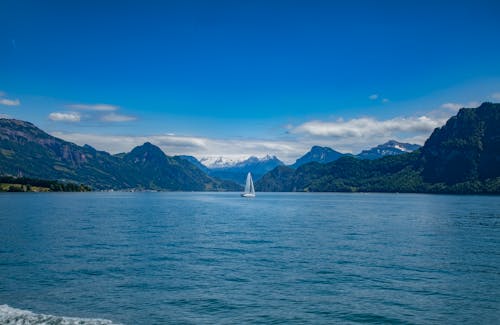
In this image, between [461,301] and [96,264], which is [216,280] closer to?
[96,264]

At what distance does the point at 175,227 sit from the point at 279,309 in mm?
75043

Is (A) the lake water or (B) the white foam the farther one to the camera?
(A) the lake water

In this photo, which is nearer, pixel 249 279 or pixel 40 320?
pixel 40 320

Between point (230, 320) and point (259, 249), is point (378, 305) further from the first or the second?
point (259, 249)

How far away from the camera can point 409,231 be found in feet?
331

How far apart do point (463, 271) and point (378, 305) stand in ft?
72.3

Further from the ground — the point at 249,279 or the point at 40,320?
the point at 249,279

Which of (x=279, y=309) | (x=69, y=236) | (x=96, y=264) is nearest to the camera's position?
(x=279, y=309)

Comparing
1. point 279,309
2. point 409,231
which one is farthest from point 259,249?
point 409,231

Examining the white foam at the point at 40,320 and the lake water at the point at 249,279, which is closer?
the white foam at the point at 40,320

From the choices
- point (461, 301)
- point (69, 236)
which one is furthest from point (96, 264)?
point (461, 301)

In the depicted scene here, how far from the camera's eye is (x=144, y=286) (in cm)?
4731

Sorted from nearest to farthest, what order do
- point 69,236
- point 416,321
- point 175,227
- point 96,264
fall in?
point 416,321, point 96,264, point 69,236, point 175,227

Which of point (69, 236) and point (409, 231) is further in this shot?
point (409, 231)
